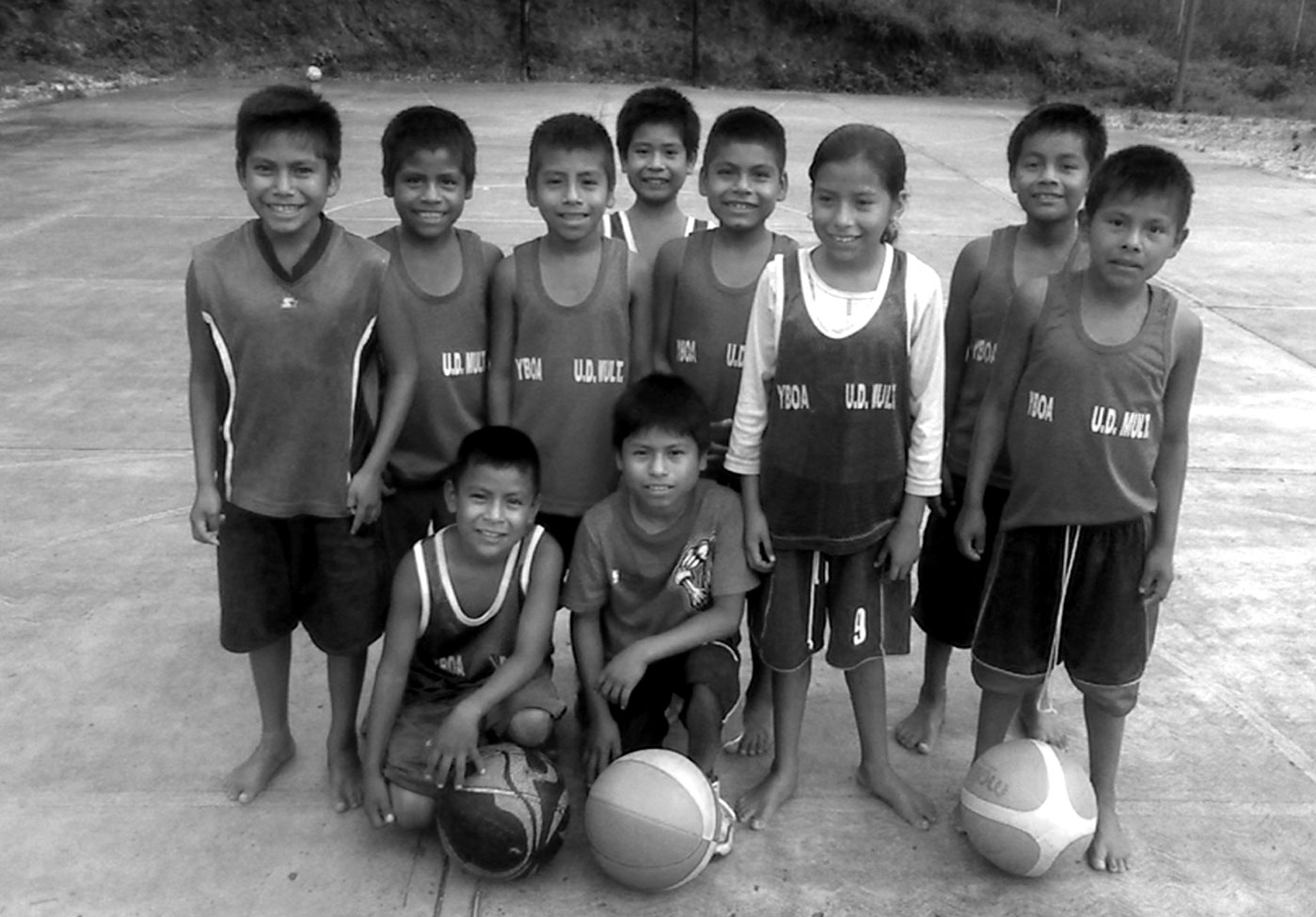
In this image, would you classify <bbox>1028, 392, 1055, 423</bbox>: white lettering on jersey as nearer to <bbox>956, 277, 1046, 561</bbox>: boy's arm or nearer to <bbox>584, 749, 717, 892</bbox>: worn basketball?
<bbox>956, 277, 1046, 561</bbox>: boy's arm

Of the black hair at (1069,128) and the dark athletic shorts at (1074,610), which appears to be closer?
Result: the dark athletic shorts at (1074,610)

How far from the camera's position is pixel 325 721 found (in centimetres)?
329

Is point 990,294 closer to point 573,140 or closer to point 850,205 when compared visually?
point 850,205

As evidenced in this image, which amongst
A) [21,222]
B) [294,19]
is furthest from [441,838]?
[294,19]

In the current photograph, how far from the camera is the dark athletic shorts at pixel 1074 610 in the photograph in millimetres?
2695

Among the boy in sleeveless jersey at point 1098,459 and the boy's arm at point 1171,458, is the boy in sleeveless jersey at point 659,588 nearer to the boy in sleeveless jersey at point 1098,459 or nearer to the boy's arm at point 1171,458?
the boy in sleeveless jersey at point 1098,459

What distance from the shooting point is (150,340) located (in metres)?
6.51

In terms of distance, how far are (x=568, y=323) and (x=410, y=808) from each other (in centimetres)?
117

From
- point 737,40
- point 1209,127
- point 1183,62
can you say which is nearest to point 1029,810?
point 1209,127

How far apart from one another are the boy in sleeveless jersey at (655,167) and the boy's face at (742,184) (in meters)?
0.29

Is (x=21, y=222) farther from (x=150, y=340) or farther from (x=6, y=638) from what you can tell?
(x=6, y=638)

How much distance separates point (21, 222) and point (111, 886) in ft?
25.2

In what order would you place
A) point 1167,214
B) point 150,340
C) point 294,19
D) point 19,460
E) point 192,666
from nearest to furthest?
point 1167,214 → point 192,666 → point 19,460 → point 150,340 → point 294,19

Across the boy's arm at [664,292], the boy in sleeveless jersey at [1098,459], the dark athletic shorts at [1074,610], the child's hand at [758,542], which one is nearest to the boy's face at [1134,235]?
the boy in sleeveless jersey at [1098,459]
